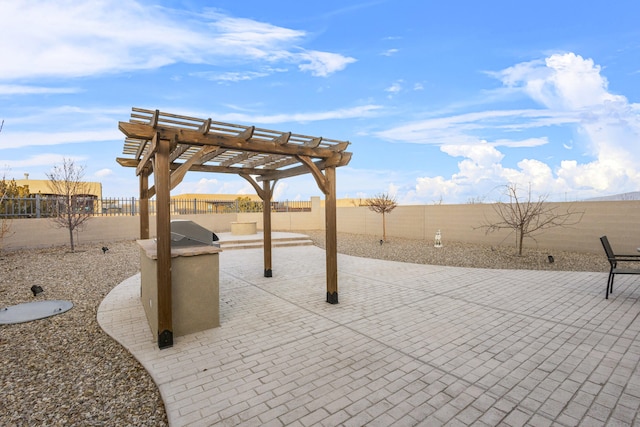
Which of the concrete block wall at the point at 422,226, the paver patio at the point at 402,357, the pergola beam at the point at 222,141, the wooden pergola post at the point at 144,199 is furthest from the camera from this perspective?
A: the concrete block wall at the point at 422,226

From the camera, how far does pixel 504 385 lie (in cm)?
261

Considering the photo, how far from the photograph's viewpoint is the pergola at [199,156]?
3.46 meters

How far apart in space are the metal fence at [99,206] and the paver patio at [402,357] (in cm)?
906

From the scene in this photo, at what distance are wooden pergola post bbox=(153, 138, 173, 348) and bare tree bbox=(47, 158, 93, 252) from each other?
9.76m

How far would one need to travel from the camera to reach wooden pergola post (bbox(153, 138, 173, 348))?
3449 millimetres

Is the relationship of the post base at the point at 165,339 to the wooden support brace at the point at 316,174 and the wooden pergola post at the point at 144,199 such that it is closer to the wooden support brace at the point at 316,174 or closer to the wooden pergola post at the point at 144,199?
the wooden support brace at the point at 316,174

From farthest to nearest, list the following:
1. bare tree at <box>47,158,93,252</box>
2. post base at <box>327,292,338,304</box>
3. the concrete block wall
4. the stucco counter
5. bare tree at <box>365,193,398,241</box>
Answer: bare tree at <box>365,193,398,241</box> < bare tree at <box>47,158,93,252</box> < the concrete block wall < post base at <box>327,292,338,304</box> < the stucco counter

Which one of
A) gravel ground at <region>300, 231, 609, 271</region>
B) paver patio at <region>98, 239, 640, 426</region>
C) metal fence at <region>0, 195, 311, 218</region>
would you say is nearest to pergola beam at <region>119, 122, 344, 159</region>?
paver patio at <region>98, 239, 640, 426</region>

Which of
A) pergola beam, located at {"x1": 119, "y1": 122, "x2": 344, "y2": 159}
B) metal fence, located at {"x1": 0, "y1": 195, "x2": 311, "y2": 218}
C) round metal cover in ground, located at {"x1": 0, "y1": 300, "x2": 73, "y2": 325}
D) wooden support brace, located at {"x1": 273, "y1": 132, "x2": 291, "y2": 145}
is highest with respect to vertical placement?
wooden support brace, located at {"x1": 273, "y1": 132, "x2": 291, "y2": 145}

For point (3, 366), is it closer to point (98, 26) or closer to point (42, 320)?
point (42, 320)

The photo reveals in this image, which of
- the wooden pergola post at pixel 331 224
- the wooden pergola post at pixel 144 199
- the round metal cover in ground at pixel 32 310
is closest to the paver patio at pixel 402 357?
the wooden pergola post at pixel 331 224

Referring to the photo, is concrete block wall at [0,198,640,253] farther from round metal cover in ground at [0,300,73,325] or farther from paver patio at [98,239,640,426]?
round metal cover in ground at [0,300,73,325]

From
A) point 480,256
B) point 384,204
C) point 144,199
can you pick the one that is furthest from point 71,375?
point 384,204

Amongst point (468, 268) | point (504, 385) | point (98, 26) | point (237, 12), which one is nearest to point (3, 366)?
point (504, 385)
